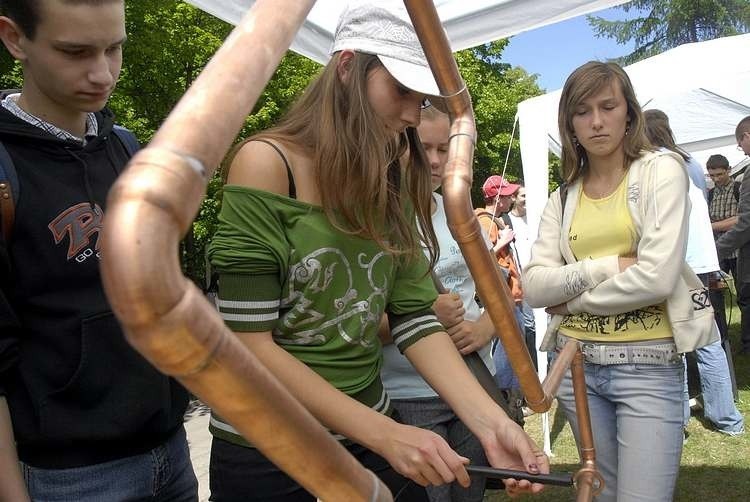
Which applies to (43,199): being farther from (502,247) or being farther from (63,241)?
(502,247)

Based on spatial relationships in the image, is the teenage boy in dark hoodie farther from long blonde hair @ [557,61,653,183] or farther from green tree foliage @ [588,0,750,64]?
green tree foliage @ [588,0,750,64]

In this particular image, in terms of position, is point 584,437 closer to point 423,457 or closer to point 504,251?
point 423,457

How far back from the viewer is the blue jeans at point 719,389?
461cm

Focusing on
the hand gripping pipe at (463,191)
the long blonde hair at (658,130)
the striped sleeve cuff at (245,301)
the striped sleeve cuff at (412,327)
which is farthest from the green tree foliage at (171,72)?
the hand gripping pipe at (463,191)

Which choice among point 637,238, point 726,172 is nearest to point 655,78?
point 726,172

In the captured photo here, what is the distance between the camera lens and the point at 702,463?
13.7 feet

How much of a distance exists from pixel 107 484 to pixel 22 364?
0.26m

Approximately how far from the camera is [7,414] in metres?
1.08

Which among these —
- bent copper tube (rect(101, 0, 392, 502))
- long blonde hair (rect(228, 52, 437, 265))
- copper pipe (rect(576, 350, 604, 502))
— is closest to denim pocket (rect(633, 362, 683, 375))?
copper pipe (rect(576, 350, 604, 502))

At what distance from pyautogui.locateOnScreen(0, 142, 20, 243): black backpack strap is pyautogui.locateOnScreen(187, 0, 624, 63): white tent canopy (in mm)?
1473

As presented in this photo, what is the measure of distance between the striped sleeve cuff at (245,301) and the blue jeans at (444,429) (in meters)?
0.95

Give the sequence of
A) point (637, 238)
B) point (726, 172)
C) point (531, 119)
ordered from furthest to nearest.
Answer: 1. point (726, 172)
2. point (531, 119)
3. point (637, 238)

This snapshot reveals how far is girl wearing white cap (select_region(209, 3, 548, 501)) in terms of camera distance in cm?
119

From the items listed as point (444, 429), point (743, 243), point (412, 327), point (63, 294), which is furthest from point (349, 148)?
point (743, 243)
